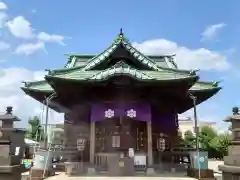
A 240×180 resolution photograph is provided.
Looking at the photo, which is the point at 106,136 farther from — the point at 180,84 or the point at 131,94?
the point at 180,84

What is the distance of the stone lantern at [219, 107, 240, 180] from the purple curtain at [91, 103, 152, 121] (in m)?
6.79

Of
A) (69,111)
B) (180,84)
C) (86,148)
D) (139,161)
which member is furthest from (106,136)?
(180,84)

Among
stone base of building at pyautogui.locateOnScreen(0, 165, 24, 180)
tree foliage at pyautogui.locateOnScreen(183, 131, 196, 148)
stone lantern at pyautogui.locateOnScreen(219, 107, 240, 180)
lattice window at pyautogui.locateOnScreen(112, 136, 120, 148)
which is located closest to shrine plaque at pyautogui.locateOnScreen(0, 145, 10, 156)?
stone base of building at pyautogui.locateOnScreen(0, 165, 24, 180)

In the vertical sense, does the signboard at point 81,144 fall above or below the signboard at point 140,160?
above

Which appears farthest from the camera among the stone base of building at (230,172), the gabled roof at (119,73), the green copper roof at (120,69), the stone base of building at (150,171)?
the green copper roof at (120,69)

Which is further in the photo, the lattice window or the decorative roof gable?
the decorative roof gable

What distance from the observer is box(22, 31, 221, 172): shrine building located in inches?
578

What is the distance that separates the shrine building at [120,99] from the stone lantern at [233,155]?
5083mm

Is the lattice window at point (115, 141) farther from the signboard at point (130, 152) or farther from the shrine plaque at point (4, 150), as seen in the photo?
the shrine plaque at point (4, 150)

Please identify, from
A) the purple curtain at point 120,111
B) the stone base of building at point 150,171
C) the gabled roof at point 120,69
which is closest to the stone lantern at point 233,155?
the gabled roof at point 120,69

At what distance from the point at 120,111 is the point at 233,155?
7.88 metres

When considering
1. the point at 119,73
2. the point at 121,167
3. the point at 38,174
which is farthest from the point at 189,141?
the point at 38,174

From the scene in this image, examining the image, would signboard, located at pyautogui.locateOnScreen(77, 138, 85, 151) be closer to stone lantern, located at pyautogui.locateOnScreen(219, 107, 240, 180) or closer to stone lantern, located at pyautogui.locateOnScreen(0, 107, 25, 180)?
stone lantern, located at pyautogui.locateOnScreen(0, 107, 25, 180)

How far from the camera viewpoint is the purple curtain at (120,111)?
15781mm
